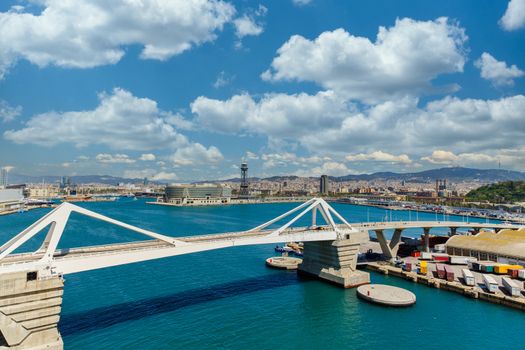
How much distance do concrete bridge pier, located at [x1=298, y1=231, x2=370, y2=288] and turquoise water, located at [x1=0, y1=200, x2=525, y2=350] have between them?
180 centimetres

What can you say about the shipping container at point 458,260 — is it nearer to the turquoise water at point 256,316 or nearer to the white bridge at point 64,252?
the turquoise water at point 256,316

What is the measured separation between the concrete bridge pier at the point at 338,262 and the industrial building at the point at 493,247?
26.3 meters

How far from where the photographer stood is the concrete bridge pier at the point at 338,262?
4850 centimetres

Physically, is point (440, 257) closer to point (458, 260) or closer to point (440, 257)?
point (440, 257)

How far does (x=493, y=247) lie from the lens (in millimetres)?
61094

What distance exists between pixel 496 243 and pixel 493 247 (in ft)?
6.06

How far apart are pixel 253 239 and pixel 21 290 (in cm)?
2390

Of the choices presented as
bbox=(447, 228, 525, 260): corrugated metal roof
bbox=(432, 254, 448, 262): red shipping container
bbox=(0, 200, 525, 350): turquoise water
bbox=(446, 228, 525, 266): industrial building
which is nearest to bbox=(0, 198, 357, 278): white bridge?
bbox=(0, 200, 525, 350): turquoise water

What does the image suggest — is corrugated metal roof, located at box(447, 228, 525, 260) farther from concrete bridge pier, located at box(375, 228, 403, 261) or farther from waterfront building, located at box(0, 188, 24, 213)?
waterfront building, located at box(0, 188, 24, 213)

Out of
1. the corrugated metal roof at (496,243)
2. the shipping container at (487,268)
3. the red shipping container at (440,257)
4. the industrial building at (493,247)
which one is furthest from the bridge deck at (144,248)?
the corrugated metal roof at (496,243)

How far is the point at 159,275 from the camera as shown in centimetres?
5306

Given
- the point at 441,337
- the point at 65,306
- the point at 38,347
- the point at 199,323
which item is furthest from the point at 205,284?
the point at 441,337

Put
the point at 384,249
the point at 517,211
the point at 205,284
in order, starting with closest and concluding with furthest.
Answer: the point at 205,284 → the point at 384,249 → the point at 517,211

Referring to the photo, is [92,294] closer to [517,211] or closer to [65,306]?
[65,306]
